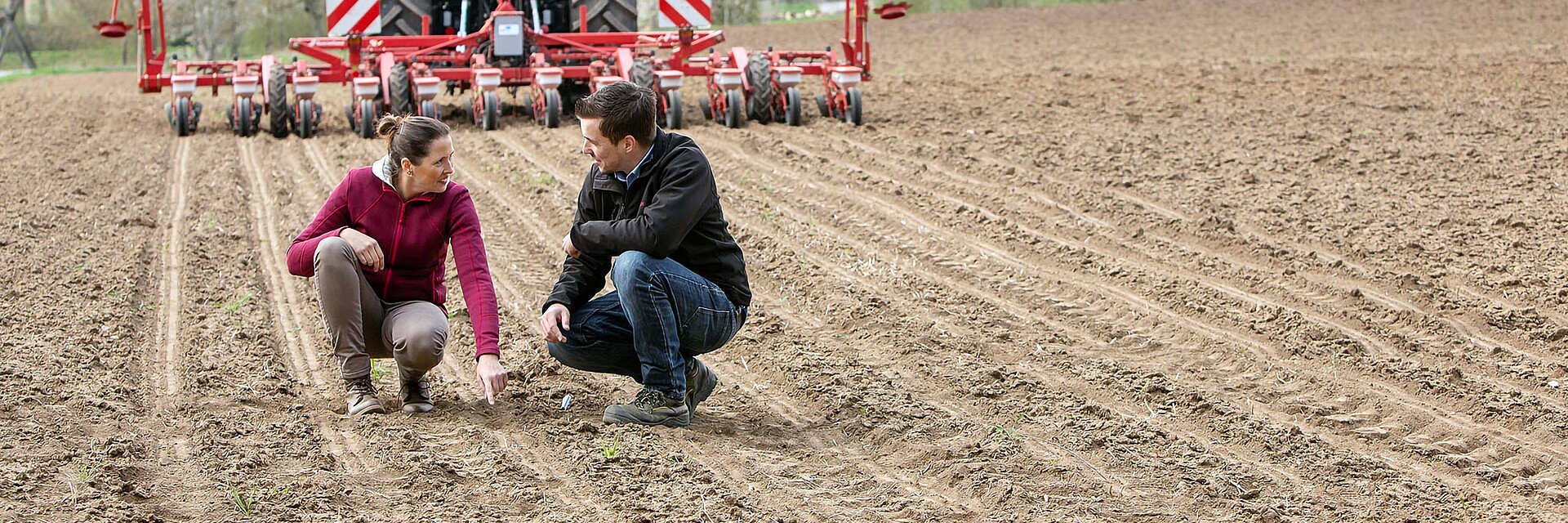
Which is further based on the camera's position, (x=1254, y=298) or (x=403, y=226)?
(x=1254, y=298)

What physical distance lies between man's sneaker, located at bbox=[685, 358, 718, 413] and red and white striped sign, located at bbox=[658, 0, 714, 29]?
9.14 m

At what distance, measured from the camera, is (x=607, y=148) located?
13.6 feet

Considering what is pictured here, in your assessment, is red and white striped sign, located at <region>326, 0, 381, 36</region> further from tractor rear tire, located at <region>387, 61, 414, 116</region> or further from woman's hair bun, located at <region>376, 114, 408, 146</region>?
woman's hair bun, located at <region>376, 114, 408, 146</region>

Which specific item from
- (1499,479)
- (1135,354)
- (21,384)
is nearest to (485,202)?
(21,384)

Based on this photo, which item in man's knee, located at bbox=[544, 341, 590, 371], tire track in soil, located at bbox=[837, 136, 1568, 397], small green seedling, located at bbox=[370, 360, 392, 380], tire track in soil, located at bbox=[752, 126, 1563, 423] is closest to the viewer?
man's knee, located at bbox=[544, 341, 590, 371]

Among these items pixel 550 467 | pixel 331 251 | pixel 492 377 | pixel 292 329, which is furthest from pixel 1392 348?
pixel 292 329

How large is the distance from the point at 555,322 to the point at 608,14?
427 inches

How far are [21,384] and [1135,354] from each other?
3995 mm

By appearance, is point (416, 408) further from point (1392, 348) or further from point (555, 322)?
point (1392, 348)

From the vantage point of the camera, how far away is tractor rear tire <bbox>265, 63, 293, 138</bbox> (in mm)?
11492

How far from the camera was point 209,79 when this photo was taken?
1208 cm

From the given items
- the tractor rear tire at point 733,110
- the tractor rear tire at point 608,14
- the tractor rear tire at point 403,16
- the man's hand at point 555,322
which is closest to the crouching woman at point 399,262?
the man's hand at point 555,322

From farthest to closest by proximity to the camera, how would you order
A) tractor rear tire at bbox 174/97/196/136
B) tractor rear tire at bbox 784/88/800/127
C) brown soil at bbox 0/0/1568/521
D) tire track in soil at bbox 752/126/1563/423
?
tractor rear tire at bbox 174/97/196/136 → tractor rear tire at bbox 784/88/800/127 → tire track in soil at bbox 752/126/1563/423 → brown soil at bbox 0/0/1568/521

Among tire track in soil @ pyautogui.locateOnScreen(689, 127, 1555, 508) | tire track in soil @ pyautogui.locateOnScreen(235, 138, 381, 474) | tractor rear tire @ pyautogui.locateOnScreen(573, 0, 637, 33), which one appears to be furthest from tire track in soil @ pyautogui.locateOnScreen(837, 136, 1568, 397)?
tractor rear tire @ pyautogui.locateOnScreen(573, 0, 637, 33)
